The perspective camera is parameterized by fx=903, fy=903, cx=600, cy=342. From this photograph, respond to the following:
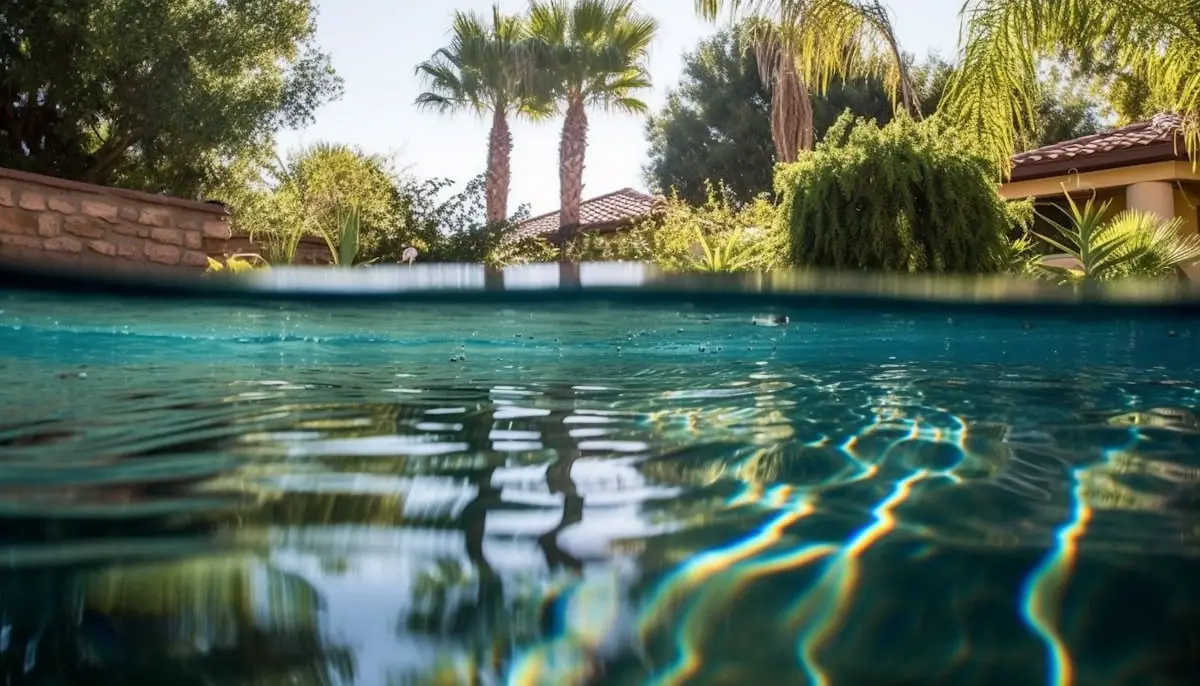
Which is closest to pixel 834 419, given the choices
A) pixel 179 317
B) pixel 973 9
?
pixel 179 317

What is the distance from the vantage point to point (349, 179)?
1802 cm

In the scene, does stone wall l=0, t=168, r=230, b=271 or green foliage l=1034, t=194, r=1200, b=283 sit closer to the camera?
stone wall l=0, t=168, r=230, b=271

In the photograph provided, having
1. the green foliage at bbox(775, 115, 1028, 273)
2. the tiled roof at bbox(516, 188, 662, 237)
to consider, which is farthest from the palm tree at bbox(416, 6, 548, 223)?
the green foliage at bbox(775, 115, 1028, 273)

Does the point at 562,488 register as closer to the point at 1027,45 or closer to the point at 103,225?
the point at 1027,45

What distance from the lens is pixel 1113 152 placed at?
49.3 feet

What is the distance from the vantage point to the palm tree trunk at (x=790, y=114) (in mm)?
16203

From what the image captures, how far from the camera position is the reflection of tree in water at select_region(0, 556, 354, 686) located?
0.94 m

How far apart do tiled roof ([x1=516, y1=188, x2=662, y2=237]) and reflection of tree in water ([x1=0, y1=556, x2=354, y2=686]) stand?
19807mm

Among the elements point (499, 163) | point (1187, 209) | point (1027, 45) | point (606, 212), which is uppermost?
point (499, 163)

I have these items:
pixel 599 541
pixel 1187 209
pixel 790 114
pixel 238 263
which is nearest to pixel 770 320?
pixel 599 541

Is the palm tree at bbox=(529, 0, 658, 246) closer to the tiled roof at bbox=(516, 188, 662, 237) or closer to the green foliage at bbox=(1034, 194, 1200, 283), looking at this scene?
the tiled roof at bbox=(516, 188, 662, 237)

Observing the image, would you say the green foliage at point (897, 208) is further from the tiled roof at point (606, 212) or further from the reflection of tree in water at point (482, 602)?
the tiled roof at point (606, 212)

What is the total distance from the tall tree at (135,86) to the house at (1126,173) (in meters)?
13.4

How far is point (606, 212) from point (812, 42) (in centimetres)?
1373
